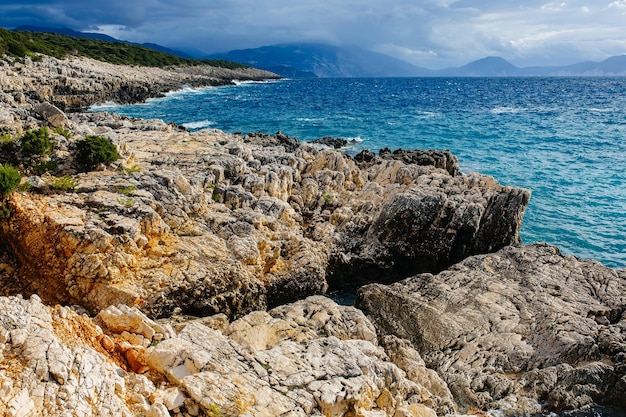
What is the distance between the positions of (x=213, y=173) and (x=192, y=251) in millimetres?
6601

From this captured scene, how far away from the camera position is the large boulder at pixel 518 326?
13.7 metres

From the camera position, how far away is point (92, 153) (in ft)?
65.6

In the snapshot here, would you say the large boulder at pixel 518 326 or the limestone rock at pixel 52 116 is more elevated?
the limestone rock at pixel 52 116

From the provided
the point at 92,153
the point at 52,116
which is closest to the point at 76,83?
the point at 52,116

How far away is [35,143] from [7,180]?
4.41m

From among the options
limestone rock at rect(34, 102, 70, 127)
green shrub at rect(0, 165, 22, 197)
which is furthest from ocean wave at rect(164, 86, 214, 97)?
green shrub at rect(0, 165, 22, 197)

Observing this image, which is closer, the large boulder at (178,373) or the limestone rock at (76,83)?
the large boulder at (178,373)

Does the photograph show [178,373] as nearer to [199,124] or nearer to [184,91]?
[199,124]

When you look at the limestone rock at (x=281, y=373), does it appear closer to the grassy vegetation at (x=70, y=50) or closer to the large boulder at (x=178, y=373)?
the large boulder at (x=178, y=373)

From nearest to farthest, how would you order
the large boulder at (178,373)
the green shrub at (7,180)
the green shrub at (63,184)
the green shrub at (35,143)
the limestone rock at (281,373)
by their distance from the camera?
1. the large boulder at (178,373)
2. the limestone rock at (281,373)
3. the green shrub at (7,180)
4. the green shrub at (63,184)
5. the green shrub at (35,143)

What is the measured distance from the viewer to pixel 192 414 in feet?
27.8

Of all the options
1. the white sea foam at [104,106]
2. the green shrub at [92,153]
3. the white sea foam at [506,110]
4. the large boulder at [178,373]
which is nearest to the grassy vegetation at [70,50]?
the white sea foam at [104,106]

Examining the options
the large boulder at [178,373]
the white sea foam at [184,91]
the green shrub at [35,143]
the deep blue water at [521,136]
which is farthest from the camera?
Answer: the white sea foam at [184,91]

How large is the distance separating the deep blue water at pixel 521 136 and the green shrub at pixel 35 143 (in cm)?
2824
